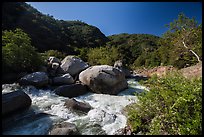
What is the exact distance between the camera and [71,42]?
102 ft

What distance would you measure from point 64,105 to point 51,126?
1436mm

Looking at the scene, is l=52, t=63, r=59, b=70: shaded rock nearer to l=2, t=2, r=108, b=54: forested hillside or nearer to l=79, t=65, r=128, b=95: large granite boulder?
l=79, t=65, r=128, b=95: large granite boulder

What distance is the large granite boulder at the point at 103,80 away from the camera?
27.9 feet

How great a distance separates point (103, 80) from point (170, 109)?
15.2ft

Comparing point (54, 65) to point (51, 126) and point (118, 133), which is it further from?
point (118, 133)

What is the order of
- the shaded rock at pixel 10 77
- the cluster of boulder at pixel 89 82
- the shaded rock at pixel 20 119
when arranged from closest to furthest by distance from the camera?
1. the shaded rock at pixel 20 119
2. the cluster of boulder at pixel 89 82
3. the shaded rock at pixel 10 77

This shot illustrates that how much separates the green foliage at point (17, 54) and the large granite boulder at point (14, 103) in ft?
12.1

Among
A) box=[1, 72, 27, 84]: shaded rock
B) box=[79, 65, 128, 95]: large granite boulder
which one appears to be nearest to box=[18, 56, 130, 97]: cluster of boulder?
box=[79, 65, 128, 95]: large granite boulder

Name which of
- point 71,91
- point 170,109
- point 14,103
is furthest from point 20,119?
point 170,109

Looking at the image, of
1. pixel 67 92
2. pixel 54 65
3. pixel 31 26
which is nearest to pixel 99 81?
pixel 67 92

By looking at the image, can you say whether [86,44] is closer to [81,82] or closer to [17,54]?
[17,54]

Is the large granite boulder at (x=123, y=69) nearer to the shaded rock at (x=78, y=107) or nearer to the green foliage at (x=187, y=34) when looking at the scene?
the green foliage at (x=187, y=34)

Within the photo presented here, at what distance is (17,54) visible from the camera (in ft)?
32.9

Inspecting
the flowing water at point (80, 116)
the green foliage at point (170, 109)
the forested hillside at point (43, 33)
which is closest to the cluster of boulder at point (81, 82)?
the flowing water at point (80, 116)
